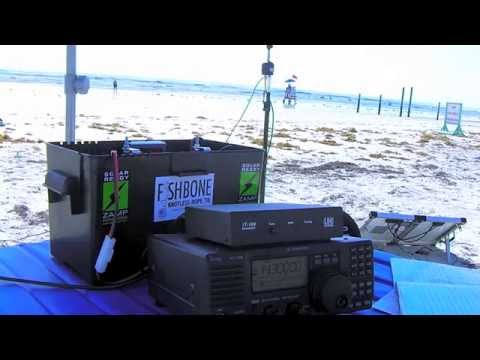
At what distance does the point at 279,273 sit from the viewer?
1.05 meters

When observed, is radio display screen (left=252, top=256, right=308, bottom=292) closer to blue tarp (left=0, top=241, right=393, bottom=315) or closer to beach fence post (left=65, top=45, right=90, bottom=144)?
blue tarp (left=0, top=241, right=393, bottom=315)

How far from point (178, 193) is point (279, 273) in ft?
1.55

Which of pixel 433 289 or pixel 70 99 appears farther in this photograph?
pixel 70 99

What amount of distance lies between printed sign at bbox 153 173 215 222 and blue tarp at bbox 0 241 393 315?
192mm

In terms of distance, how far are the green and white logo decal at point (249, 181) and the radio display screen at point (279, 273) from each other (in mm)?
530

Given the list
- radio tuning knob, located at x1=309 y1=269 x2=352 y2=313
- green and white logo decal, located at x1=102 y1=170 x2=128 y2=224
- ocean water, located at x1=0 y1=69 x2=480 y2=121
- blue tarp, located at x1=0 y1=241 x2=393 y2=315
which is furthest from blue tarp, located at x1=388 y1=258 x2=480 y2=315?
ocean water, located at x1=0 y1=69 x2=480 y2=121

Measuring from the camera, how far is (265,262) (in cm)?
103

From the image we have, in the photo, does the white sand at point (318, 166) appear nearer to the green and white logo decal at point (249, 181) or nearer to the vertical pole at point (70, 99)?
the vertical pole at point (70, 99)

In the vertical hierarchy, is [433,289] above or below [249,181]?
below

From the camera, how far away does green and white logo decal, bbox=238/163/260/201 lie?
1.57 m

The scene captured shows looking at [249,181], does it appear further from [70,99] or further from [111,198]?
[70,99]

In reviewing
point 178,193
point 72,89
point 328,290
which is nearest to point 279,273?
point 328,290
